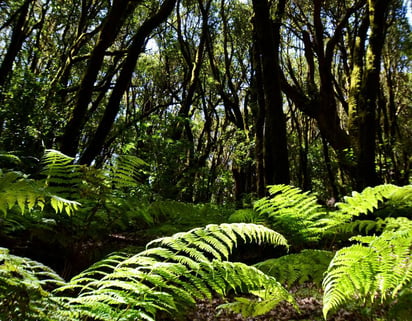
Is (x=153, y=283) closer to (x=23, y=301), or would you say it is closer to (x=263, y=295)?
(x=23, y=301)

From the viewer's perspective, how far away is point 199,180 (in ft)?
41.0

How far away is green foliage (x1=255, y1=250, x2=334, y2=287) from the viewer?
6.76 feet

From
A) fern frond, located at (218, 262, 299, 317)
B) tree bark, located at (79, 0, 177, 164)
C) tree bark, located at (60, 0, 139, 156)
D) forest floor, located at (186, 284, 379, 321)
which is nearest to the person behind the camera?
fern frond, located at (218, 262, 299, 317)

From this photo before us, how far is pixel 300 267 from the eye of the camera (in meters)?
2.13

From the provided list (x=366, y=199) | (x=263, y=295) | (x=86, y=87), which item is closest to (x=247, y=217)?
(x=366, y=199)

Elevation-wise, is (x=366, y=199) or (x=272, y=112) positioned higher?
(x=272, y=112)

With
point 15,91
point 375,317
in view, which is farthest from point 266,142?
point 15,91

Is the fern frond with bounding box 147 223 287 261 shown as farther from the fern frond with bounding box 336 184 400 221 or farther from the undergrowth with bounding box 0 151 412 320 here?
the fern frond with bounding box 336 184 400 221

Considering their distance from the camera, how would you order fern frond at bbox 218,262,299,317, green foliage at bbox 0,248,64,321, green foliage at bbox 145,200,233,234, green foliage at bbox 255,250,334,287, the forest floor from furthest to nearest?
green foliage at bbox 145,200,233,234
the forest floor
green foliage at bbox 255,250,334,287
fern frond at bbox 218,262,299,317
green foliage at bbox 0,248,64,321

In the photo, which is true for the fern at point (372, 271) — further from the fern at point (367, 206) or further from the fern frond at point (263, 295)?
the fern at point (367, 206)

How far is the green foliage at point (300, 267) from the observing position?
206 centimetres

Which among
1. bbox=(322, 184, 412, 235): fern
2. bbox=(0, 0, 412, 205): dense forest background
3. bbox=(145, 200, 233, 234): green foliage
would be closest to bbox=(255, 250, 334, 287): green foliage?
bbox=(322, 184, 412, 235): fern

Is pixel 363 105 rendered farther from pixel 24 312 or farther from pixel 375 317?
pixel 24 312

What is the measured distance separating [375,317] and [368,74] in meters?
4.68
